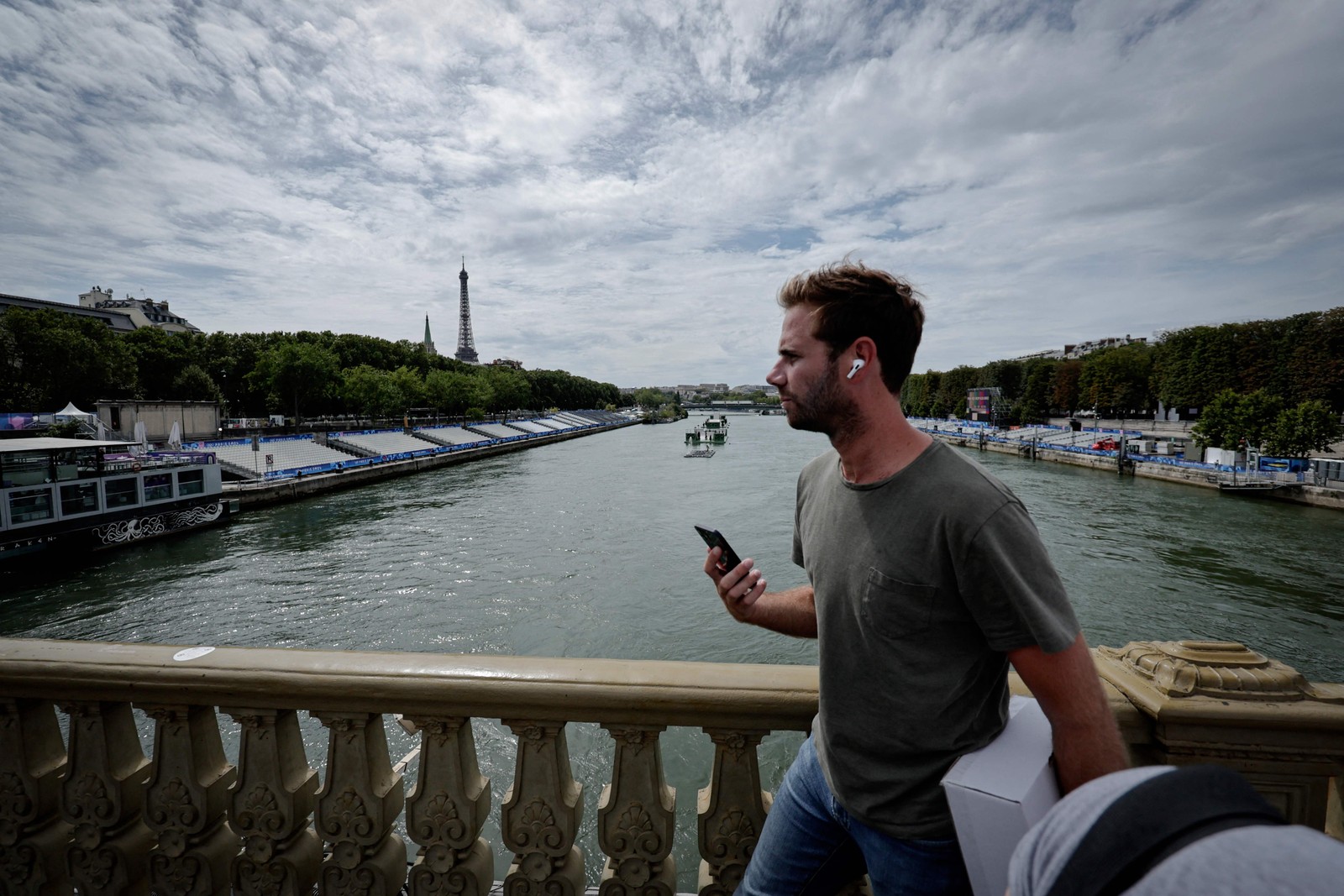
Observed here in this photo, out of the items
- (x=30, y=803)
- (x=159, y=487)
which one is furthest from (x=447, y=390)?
A: (x=30, y=803)

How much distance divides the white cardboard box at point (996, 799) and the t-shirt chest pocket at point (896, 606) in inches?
10.5

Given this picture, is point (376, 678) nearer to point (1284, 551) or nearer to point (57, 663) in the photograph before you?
point (57, 663)

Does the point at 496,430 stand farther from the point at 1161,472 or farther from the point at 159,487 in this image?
the point at 1161,472

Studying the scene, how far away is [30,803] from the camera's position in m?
2.05

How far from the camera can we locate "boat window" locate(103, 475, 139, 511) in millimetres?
20000

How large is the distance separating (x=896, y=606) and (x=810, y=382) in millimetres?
554

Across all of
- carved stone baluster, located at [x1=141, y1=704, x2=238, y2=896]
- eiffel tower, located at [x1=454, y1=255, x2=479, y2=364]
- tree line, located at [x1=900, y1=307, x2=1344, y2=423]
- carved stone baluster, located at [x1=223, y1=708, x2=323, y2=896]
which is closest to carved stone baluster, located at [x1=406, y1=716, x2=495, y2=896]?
carved stone baluster, located at [x1=223, y1=708, x2=323, y2=896]

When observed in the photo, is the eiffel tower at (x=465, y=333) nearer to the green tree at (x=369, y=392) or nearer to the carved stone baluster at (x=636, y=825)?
the green tree at (x=369, y=392)

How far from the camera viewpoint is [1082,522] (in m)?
24.8

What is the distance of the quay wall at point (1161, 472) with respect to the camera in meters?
27.1

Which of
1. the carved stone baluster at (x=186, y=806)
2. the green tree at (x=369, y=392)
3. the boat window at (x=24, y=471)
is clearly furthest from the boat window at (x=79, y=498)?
the green tree at (x=369, y=392)

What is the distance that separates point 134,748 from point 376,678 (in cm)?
97

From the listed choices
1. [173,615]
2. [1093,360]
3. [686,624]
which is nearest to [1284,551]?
[686,624]

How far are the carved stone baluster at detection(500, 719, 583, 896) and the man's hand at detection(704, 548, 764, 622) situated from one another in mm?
637
